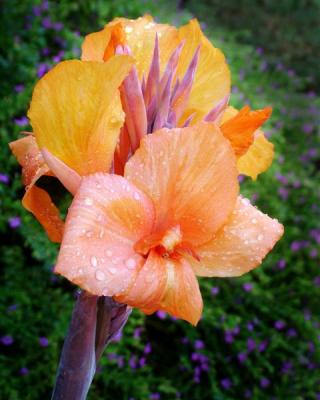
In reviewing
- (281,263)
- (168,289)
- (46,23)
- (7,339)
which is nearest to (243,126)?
(168,289)

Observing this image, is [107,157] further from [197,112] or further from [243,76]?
[243,76]

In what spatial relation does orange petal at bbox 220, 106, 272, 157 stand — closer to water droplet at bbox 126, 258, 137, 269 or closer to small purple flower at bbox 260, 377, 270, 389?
water droplet at bbox 126, 258, 137, 269

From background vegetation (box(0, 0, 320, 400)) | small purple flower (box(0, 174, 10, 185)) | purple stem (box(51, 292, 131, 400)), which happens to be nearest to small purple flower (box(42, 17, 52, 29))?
background vegetation (box(0, 0, 320, 400))

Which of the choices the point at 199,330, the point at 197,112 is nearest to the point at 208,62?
the point at 197,112

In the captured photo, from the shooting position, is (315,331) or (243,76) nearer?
(315,331)

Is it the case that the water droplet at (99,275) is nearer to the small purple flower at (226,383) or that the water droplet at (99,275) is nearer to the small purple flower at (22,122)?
the small purple flower at (22,122)

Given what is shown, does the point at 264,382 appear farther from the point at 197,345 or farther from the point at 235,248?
the point at 235,248
